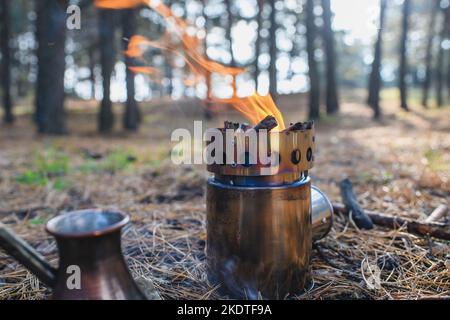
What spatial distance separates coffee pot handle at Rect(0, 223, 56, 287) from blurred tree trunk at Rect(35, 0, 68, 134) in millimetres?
8865

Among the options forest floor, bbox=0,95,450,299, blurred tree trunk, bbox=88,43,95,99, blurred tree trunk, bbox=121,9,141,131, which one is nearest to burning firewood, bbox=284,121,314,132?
forest floor, bbox=0,95,450,299

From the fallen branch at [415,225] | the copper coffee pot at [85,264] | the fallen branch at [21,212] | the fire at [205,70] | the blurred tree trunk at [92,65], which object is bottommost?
the fallen branch at [21,212]

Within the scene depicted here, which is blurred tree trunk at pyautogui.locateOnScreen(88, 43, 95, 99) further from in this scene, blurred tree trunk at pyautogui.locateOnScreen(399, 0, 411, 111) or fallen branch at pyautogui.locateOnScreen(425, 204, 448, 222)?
fallen branch at pyautogui.locateOnScreen(425, 204, 448, 222)

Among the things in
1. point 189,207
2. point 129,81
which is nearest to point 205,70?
point 189,207

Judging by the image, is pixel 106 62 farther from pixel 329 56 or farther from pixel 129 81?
pixel 329 56

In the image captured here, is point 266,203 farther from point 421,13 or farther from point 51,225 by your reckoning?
point 421,13

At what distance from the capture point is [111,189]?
403cm

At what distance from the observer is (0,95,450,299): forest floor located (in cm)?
185

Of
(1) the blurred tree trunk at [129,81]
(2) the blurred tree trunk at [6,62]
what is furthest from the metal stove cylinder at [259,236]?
(2) the blurred tree trunk at [6,62]

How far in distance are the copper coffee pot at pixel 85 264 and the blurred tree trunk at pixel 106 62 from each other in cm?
1088

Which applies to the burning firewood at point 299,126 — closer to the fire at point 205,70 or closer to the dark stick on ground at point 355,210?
the fire at point 205,70

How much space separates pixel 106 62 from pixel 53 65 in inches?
91.3

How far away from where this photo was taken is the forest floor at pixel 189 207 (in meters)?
1.85

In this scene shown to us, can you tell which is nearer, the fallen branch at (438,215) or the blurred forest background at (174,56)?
the fallen branch at (438,215)
